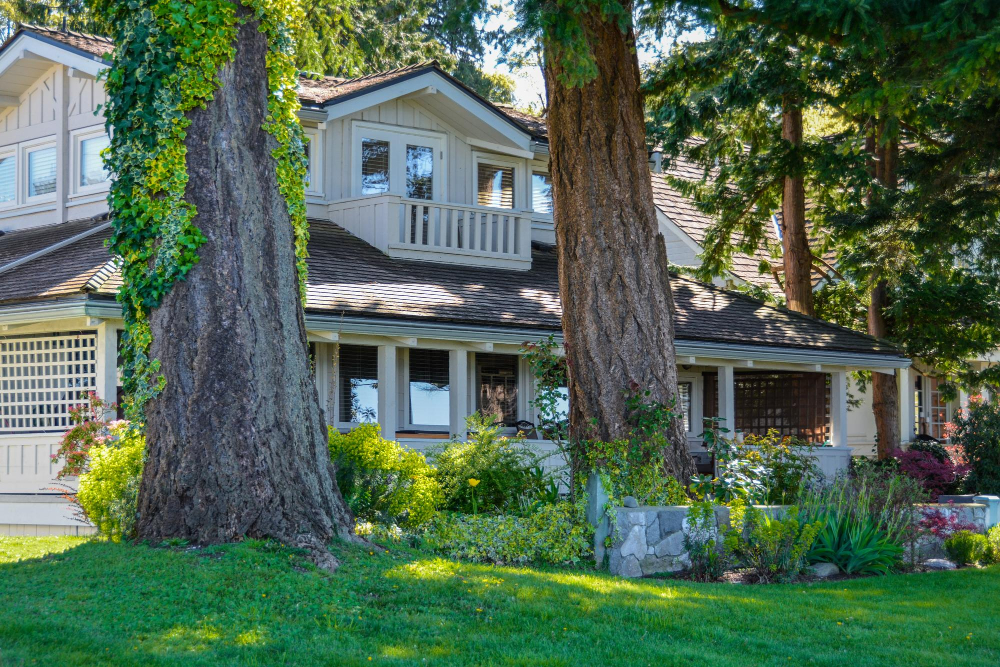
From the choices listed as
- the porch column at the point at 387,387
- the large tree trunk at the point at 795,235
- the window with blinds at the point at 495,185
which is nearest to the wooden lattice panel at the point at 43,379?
the porch column at the point at 387,387

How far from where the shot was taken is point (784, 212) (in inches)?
773

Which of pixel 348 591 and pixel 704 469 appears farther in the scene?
pixel 704 469

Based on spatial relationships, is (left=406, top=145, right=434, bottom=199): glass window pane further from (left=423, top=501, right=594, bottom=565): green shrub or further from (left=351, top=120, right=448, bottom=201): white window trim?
(left=423, top=501, right=594, bottom=565): green shrub

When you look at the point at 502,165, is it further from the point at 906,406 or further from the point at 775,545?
the point at 775,545

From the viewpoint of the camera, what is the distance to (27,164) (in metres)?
17.2

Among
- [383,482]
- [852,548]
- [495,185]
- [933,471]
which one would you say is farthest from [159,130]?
[933,471]

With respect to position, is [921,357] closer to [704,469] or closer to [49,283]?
[704,469]

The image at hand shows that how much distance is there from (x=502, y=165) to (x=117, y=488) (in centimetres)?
1159

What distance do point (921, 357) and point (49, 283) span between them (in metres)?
14.9

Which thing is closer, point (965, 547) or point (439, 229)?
point (965, 547)

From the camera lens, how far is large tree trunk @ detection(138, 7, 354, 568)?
8242mm

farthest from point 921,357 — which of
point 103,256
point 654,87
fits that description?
point 103,256

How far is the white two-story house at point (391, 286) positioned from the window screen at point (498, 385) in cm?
3

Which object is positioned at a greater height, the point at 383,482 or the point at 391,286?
the point at 391,286
